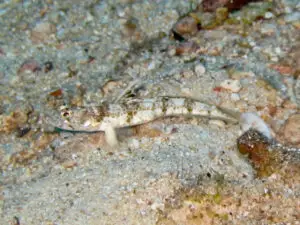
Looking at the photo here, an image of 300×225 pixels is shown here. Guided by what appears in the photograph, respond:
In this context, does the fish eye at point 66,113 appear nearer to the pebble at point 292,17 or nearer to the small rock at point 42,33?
the small rock at point 42,33

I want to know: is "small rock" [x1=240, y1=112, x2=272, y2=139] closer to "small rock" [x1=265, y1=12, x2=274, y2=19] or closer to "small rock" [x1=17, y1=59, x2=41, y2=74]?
"small rock" [x1=265, y1=12, x2=274, y2=19]

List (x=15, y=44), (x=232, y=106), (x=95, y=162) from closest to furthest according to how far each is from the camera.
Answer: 1. (x=95, y=162)
2. (x=232, y=106)
3. (x=15, y=44)

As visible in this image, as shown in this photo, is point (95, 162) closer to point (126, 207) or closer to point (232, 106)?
point (126, 207)

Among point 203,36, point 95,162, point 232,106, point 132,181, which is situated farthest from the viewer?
point 203,36

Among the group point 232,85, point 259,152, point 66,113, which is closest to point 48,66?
point 66,113

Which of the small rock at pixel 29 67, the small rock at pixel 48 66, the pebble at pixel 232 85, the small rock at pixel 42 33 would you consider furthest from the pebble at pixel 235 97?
the small rock at pixel 42 33

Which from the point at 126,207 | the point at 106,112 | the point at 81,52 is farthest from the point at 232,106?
the point at 81,52
